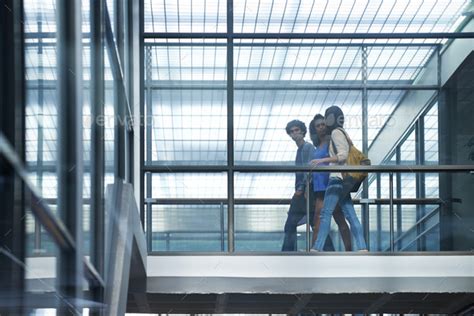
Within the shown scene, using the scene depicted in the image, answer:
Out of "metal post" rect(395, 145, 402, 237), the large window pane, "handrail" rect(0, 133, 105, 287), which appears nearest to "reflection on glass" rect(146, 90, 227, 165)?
the large window pane

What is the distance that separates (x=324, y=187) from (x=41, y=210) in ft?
16.8

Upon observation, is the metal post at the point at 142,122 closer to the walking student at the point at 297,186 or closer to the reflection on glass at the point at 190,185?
the reflection on glass at the point at 190,185

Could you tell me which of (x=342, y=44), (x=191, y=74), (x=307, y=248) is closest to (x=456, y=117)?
(x=342, y=44)

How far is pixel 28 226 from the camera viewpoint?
7.00 ft

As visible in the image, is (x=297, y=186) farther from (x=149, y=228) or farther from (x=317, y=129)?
(x=149, y=228)

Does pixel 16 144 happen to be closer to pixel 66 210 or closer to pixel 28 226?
pixel 28 226

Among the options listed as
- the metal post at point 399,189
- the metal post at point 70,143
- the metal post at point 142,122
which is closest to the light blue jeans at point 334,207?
the metal post at point 399,189

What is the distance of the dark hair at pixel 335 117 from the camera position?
738 cm

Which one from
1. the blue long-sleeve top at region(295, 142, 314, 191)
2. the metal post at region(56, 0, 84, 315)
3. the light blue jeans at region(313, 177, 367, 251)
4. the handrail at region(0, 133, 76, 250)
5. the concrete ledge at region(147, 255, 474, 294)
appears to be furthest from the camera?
the blue long-sleeve top at region(295, 142, 314, 191)

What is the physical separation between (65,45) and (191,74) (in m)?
4.66

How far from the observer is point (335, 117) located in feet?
24.3

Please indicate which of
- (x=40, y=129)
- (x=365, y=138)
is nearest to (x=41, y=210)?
(x=40, y=129)

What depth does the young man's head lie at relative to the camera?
7.39 meters

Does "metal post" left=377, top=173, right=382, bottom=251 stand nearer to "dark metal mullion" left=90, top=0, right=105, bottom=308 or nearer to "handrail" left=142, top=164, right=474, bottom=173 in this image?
"handrail" left=142, top=164, right=474, bottom=173
